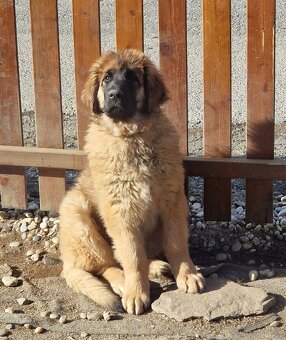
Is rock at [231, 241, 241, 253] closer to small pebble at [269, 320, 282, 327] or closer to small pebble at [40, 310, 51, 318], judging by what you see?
small pebble at [269, 320, 282, 327]

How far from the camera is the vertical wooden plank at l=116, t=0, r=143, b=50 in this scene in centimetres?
508

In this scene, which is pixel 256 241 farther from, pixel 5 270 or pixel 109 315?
pixel 5 270

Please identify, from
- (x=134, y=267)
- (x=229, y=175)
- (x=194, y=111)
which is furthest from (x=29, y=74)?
(x=134, y=267)

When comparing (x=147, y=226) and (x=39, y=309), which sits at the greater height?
(x=147, y=226)

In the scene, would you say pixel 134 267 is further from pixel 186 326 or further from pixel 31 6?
pixel 31 6

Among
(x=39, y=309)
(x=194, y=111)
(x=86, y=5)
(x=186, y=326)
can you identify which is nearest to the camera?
(x=186, y=326)

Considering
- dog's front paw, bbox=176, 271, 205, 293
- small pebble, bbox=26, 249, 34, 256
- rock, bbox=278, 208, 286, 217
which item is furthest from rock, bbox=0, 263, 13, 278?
rock, bbox=278, 208, 286, 217

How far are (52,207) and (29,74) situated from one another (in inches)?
183

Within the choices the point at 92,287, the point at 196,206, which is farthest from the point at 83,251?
the point at 196,206

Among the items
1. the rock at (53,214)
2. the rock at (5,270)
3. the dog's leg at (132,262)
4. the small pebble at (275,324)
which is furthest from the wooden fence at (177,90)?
the small pebble at (275,324)

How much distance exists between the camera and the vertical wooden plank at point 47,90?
5.24m

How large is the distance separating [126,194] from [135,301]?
0.65m

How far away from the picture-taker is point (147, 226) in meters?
4.71

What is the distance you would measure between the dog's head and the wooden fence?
0.49m
